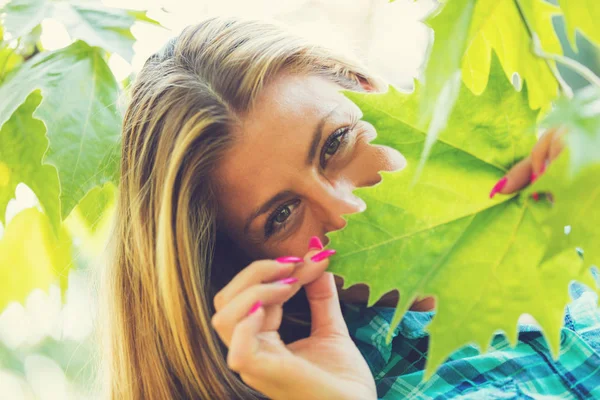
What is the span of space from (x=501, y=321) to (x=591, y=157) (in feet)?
0.64

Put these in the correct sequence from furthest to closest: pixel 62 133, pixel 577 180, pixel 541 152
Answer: pixel 62 133, pixel 541 152, pixel 577 180

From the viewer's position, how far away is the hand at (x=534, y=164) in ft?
1.41

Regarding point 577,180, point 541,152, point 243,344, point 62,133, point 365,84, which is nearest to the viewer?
point 577,180

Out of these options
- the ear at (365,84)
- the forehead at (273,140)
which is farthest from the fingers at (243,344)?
the ear at (365,84)

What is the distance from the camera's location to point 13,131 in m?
0.76

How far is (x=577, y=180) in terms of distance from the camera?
1.09ft

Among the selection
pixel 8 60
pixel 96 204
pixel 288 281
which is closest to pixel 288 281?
pixel 288 281

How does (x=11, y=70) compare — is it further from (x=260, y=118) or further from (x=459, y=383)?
(x=459, y=383)

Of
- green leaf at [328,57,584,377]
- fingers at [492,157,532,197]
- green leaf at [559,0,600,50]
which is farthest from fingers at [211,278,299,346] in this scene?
green leaf at [559,0,600,50]

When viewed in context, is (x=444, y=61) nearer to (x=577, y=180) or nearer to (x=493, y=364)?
(x=577, y=180)

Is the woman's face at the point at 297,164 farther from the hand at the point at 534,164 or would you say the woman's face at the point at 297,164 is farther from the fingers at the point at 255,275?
the hand at the point at 534,164

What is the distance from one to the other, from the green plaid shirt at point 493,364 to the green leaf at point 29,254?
0.41 m

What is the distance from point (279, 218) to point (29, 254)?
0.33 meters

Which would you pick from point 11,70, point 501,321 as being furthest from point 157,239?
point 501,321
